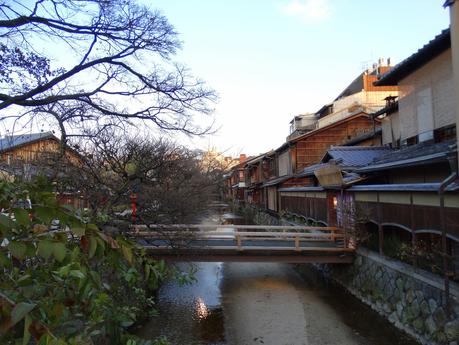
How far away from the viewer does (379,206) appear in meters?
13.1

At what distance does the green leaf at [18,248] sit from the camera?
107cm

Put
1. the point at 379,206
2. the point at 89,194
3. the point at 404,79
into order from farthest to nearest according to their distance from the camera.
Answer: the point at 404,79
the point at 379,206
the point at 89,194

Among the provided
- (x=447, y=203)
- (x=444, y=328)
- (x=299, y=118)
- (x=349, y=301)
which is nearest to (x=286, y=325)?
(x=349, y=301)

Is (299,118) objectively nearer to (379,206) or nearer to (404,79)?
(404,79)

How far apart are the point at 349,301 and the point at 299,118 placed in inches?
1289

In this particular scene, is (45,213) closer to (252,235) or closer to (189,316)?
(189,316)

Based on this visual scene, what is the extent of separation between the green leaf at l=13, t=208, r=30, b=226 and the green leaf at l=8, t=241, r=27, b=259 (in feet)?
0.19

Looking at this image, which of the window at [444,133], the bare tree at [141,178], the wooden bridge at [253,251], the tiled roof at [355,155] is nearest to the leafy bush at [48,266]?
the bare tree at [141,178]

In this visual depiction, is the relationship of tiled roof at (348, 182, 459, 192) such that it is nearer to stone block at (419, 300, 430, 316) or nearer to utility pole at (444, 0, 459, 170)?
utility pole at (444, 0, 459, 170)

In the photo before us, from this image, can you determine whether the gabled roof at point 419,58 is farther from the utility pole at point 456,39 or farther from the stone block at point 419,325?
the stone block at point 419,325

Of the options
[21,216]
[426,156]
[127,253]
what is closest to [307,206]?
[426,156]

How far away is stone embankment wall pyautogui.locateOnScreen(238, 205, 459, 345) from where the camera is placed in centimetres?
863

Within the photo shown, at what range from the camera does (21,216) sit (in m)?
1.13

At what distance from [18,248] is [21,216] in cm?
10
